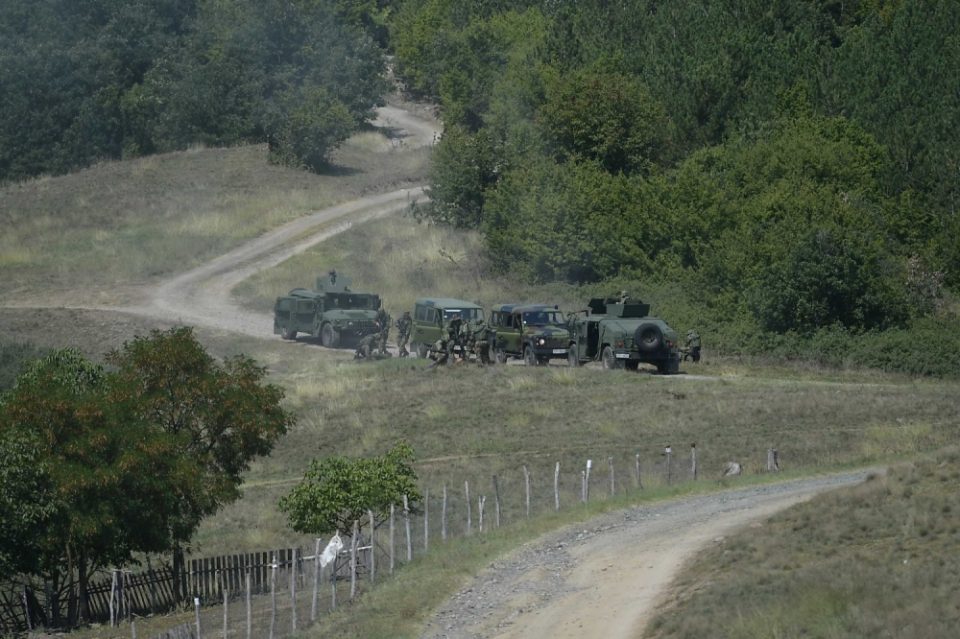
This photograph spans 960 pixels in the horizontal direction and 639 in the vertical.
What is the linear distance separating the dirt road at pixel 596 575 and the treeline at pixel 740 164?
83.6 feet

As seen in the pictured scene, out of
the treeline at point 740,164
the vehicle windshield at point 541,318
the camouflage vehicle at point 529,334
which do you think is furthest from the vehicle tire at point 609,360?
the treeline at point 740,164

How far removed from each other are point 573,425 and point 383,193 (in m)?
50.0

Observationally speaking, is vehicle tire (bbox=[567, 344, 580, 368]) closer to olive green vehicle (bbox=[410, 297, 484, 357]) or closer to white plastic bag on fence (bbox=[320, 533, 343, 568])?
olive green vehicle (bbox=[410, 297, 484, 357])

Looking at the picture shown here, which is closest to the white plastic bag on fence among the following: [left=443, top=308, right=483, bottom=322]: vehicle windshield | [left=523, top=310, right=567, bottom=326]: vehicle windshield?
[left=523, top=310, right=567, bottom=326]: vehicle windshield

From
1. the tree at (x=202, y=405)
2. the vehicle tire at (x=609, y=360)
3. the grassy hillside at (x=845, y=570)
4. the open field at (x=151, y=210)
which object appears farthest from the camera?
the open field at (x=151, y=210)

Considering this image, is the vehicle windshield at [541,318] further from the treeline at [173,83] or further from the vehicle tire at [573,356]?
the treeline at [173,83]

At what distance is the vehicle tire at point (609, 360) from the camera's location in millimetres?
42969

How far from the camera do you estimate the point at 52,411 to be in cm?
2528

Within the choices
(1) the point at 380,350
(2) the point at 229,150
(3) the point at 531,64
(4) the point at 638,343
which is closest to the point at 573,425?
(4) the point at 638,343

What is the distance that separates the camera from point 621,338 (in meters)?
42.7

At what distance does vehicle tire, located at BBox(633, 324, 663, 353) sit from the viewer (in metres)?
42.2

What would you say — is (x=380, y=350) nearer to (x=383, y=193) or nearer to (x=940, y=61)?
(x=940, y=61)

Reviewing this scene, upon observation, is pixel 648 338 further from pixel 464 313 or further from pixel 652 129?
pixel 652 129

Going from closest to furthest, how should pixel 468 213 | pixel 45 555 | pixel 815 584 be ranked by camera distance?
pixel 815 584 < pixel 45 555 < pixel 468 213
